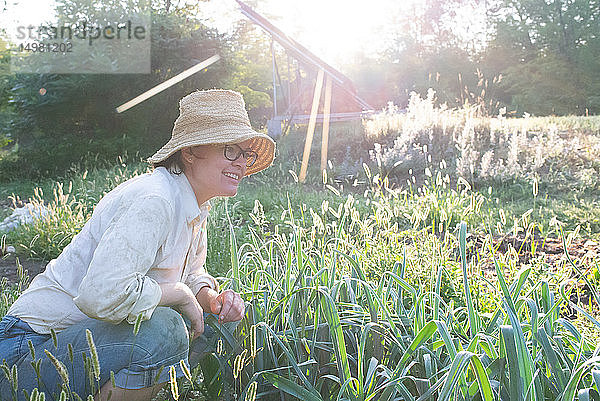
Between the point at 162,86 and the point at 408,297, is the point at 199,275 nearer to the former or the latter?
the point at 408,297

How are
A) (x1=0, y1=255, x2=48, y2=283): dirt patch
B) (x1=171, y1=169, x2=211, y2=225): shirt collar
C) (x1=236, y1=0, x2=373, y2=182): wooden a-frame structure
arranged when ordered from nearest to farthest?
(x1=171, y1=169, x2=211, y2=225): shirt collar → (x1=0, y1=255, x2=48, y2=283): dirt patch → (x1=236, y1=0, x2=373, y2=182): wooden a-frame structure

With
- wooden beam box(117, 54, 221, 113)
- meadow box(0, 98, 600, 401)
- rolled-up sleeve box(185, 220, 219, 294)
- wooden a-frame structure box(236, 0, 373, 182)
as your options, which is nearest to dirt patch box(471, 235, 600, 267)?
meadow box(0, 98, 600, 401)

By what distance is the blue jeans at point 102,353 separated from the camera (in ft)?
5.31

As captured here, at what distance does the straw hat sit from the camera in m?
→ 1.85

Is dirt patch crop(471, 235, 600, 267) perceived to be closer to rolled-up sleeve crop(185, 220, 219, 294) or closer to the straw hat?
rolled-up sleeve crop(185, 220, 219, 294)

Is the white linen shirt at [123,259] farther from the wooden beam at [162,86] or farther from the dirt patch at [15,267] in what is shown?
the wooden beam at [162,86]

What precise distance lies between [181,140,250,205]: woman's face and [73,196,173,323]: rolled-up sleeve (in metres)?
0.26

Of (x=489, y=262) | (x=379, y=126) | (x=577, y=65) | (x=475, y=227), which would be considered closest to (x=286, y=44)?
(x=379, y=126)

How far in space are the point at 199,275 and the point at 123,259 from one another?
592 millimetres

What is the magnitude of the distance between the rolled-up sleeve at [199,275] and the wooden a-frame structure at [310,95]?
7053 millimetres

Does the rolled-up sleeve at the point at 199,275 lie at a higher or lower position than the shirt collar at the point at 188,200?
lower

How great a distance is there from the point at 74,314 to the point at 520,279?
1.50 metres

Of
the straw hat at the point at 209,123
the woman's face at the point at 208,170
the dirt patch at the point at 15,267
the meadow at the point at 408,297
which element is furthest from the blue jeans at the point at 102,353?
the dirt patch at the point at 15,267

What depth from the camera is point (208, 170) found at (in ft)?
6.27
